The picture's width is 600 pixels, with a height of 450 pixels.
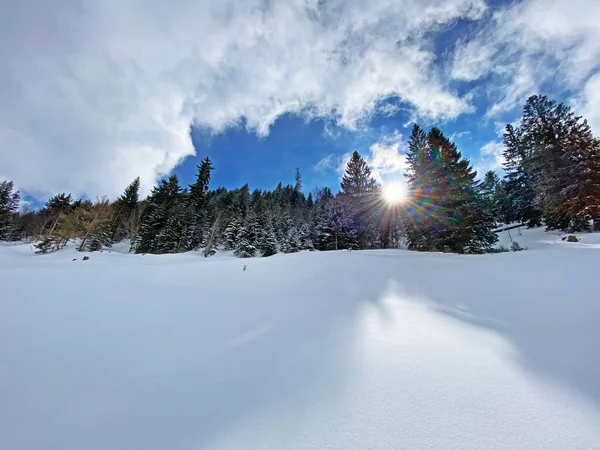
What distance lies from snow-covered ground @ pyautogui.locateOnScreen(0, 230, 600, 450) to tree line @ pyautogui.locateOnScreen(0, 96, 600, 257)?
13.4 metres

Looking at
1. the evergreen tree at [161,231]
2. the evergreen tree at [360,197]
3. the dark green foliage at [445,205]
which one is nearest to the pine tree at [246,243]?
the evergreen tree at [161,231]

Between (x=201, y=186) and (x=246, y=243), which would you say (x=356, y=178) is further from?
(x=201, y=186)

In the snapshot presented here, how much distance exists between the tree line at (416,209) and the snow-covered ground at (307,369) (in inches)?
528

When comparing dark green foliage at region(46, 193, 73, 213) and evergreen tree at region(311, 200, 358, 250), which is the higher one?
dark green foliage at region(46, 193, 73, 213)

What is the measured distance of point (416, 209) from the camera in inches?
738

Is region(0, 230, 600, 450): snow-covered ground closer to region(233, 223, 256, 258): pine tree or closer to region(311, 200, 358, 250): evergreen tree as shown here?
region(311, 200, 358, 250): evergreen tree

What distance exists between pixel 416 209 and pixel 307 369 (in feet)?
62.1

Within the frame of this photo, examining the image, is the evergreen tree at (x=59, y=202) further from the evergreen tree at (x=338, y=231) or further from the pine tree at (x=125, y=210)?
the evergreen tree at (x=338, y=231)

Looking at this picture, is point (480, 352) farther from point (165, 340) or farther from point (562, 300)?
point (165, 340)

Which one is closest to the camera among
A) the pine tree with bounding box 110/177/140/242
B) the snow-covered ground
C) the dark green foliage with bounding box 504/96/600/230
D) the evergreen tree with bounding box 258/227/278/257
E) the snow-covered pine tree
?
the snow-covered ground

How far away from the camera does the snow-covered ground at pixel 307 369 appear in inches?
71.7

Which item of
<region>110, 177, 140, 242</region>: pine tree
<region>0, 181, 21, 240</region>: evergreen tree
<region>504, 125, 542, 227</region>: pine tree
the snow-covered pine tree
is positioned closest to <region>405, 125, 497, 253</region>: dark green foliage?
<region>504, 125, 542, 227</region>: pine tree

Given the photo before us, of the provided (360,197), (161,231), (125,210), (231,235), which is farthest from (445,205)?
(125,210)

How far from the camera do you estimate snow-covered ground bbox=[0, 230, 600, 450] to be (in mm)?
1822
